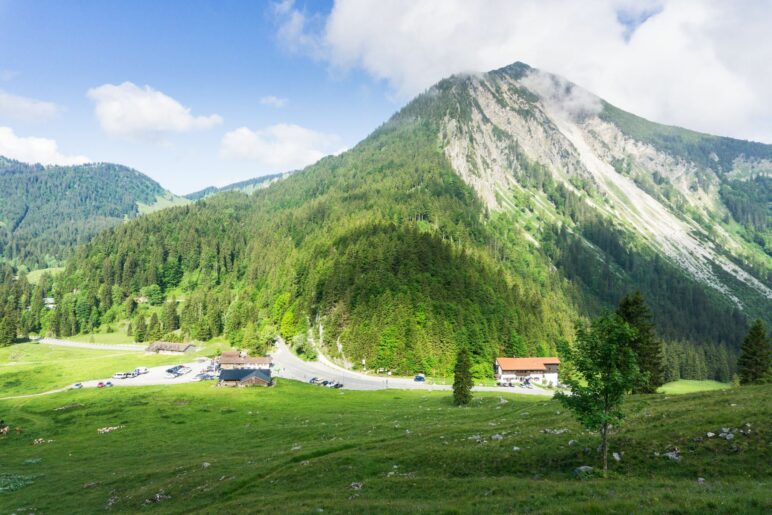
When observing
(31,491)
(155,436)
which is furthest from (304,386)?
(31,491)

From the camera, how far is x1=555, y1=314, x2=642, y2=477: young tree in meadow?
2527 cm

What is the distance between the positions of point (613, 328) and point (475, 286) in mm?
131297

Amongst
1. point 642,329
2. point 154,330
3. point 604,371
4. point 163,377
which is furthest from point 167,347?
point 604,371

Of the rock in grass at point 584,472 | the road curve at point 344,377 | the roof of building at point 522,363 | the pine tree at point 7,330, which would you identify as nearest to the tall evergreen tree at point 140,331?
the pine tree at point 7,330

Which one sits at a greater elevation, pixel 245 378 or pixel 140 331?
pixel 140 331

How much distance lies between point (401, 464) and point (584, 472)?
14.6 m

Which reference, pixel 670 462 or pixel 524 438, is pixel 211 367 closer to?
pixel 524 438

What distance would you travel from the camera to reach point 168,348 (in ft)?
549

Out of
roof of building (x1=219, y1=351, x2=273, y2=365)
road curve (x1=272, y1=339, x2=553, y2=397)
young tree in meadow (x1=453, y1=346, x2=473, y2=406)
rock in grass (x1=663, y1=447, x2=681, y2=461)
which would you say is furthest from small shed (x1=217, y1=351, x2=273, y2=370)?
rock in grass (x1=663, y1=447, x2=681, y2=461)

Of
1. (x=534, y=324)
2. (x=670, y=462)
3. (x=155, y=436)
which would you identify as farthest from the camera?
(x=534, y=324)

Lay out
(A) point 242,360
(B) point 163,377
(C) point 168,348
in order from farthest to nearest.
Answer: (C) point 168,348, (A) point 242,360, (B) point 163,377

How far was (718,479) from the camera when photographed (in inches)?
890

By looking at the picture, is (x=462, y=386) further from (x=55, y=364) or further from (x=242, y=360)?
(x=55, y=364)

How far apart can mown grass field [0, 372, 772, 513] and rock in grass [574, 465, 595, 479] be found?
1.54 feet
